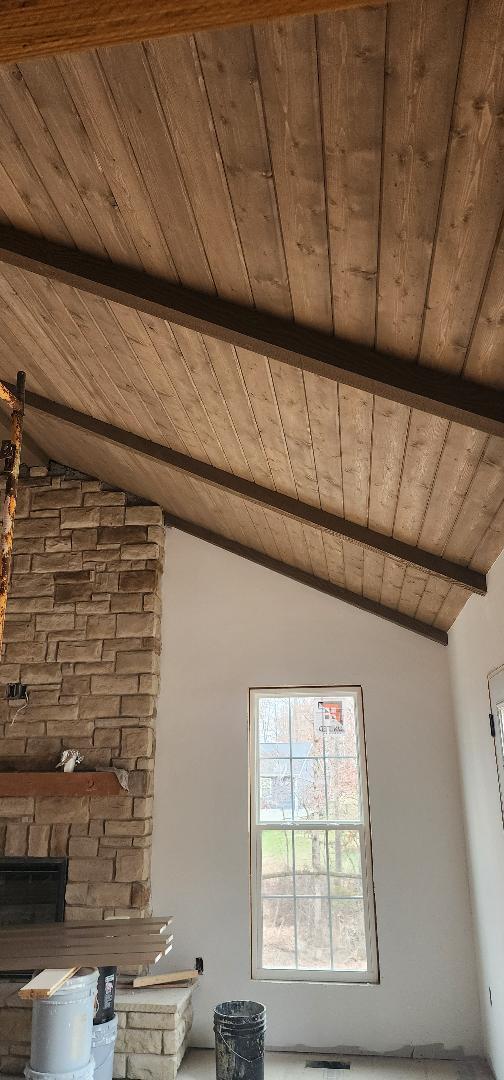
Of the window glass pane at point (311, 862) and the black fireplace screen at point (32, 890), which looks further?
the window glass pane at point (311, 862)

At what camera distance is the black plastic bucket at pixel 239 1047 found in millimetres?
4203

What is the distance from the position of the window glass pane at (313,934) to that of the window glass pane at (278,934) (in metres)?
0.06

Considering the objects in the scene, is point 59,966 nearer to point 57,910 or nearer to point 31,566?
point 57,910

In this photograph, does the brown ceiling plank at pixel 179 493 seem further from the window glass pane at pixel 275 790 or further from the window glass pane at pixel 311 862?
the window glass pane at pixel 311 862

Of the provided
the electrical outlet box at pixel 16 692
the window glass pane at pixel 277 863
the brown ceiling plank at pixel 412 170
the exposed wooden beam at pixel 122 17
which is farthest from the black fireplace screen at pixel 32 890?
the exposed wooden beam at pixel 122 17

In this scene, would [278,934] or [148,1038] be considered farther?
[278,934]

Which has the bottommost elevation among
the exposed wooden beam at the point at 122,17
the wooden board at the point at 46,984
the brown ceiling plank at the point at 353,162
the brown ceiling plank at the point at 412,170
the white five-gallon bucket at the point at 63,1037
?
the white five-gallon bucket at the point at 63,1037

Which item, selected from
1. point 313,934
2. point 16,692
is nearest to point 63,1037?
point 313,934

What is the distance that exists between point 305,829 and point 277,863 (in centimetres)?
31

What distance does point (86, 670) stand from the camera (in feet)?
18.4

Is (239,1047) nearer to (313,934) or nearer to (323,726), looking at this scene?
(313,934)

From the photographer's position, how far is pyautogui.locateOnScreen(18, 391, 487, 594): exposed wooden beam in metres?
3.88

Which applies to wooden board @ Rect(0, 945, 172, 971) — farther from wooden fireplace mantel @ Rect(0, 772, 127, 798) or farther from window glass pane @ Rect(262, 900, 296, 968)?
window glass pane @ Rect(262, 900, 296, 968)

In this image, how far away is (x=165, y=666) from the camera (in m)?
5.79
